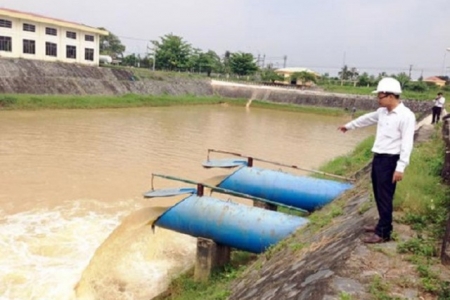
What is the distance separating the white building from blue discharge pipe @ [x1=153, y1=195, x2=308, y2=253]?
3404 centimetres

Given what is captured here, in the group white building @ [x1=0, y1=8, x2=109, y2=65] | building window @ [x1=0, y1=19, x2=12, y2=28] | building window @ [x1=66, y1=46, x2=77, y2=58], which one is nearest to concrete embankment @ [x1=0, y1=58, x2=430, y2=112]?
white building @ [x1=0, y1=8, x2=109, y2=65]

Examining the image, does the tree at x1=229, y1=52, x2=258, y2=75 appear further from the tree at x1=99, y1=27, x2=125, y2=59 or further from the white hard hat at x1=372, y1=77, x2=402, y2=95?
the white hard hat at x1=372, y1=77, x2=402, y2=95

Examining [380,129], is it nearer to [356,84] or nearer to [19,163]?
[19,163]

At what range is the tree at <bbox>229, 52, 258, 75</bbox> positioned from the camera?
56.9 metres

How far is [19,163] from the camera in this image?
13719mm

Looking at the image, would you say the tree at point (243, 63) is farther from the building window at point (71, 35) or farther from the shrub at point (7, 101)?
the shrub at point (7, 101)

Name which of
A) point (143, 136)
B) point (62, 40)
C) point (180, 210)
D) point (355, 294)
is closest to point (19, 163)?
point (143, 136)

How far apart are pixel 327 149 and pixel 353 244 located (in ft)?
57.1

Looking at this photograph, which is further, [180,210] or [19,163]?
[19,163]

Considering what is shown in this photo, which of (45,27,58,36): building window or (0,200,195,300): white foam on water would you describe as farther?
(45,27,58,36): building window

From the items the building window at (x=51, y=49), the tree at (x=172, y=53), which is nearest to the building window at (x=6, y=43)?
the building window at (x=51, y=49)

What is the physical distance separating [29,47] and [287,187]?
3502 cm

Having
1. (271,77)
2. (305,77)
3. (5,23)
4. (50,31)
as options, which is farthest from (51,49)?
(305,77)

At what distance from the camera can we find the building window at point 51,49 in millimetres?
37844
